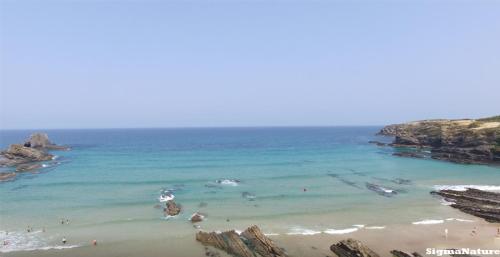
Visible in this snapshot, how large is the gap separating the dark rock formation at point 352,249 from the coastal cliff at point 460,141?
61.9 metres

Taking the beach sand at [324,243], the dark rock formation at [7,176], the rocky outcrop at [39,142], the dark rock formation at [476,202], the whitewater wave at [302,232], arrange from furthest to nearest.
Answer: the rocky outcrop at [39,142] → the dark rock formation at [7,176] → the dark rock formation at [476,202] → the whitewater wave at [302,232] → the beach sand at [324,243]

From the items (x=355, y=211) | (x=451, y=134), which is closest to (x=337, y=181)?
(x=355, y=211)

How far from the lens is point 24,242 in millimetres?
32656

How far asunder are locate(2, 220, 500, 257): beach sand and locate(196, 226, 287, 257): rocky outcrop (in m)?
1.37

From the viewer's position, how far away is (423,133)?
115 metres

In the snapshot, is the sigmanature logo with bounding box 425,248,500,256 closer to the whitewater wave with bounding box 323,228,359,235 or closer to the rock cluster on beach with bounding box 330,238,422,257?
the rock cluster on beach with bounding box 330,238,422,257

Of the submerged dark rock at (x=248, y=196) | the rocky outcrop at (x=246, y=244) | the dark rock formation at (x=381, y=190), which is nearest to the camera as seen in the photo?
the rocky outcrop at (x=246, y=244)

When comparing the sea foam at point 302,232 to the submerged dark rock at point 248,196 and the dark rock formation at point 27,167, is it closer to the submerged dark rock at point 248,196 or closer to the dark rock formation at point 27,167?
the submerged dark rock at point 248,196

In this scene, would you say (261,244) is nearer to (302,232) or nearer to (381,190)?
(302,232)

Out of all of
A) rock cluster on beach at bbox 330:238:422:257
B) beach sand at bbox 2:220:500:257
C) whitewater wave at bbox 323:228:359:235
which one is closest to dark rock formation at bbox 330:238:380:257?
rock cluster on beach at bbox 330:238:422:257

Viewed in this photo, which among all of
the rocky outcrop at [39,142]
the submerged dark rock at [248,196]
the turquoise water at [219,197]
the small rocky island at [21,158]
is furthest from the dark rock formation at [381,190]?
the rocky outcrop at [39,142]

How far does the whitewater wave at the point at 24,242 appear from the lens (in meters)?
31.3

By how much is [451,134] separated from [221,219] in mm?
80405

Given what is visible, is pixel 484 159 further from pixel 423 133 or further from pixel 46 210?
pixel 46 210
